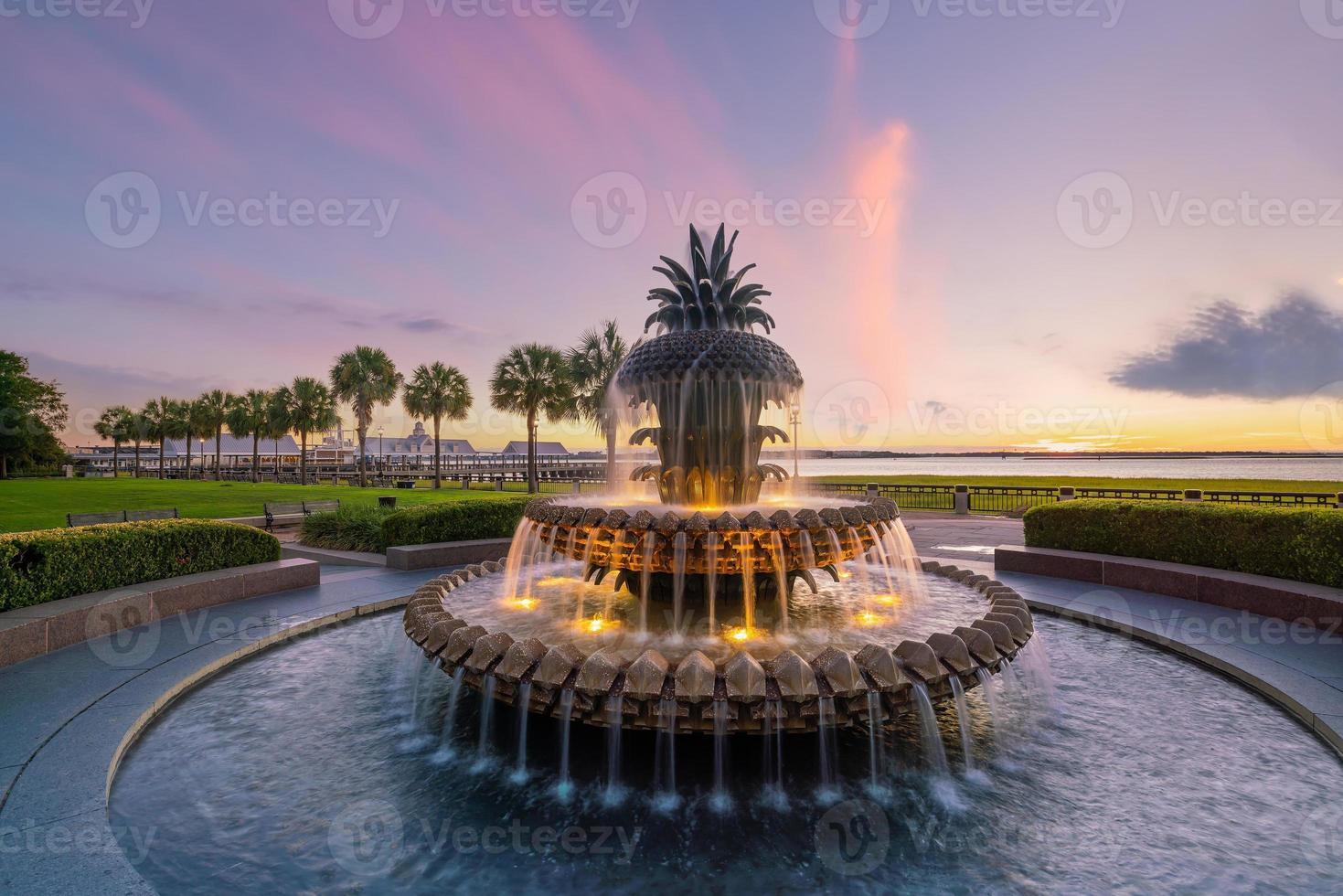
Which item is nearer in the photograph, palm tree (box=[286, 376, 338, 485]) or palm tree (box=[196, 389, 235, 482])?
palm tree (box=[286, 376, 338, 485])

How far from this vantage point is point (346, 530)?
1600 centimetres

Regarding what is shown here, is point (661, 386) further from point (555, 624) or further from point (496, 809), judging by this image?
point (496, 809)

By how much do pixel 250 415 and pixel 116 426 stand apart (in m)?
51.5

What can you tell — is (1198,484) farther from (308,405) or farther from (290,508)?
(308,405)

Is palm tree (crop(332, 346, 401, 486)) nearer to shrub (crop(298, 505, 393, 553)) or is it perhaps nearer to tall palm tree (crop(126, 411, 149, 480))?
shrub (crop(298, 505, 393, 553))

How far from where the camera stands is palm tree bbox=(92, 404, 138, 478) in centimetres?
9781

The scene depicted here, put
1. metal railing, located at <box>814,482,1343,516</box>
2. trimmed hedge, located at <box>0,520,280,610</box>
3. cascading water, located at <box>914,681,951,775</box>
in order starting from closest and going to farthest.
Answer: cascading water, located at <box>914,681,951,775</box>
trimmed hedge, located at <box>0,520,280,610</box>
metal railing, located at <box>814,482,1343,516</box>

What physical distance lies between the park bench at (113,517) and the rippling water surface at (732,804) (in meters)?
11.7

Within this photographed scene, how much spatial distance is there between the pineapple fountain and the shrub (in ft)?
24.3

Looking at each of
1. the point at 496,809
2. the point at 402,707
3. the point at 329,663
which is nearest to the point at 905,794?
the point at 496,809
